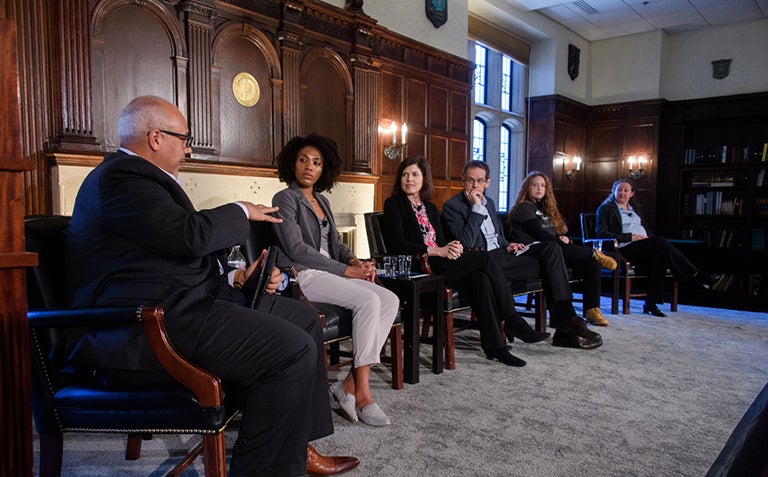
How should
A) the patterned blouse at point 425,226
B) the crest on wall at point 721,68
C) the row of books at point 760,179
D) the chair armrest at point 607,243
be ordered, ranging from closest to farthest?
the patterned blouse at point 425,226
the chair armrest at point 607,243
the row of books at point 760,179
the crest on wall at point 721,68

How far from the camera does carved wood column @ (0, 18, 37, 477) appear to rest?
3.47ft

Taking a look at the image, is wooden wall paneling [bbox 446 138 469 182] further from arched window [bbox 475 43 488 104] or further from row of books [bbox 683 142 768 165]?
row of books [bbox 683 142 768 165]

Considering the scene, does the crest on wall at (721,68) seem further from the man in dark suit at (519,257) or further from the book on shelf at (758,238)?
the man in dark suit at (519,257)

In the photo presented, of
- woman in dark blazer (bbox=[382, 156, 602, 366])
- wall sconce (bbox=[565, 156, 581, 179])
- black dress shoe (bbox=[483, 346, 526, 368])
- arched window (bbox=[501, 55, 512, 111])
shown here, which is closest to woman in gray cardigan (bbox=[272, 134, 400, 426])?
woman in dark blazer (bbox=[382, 156, 602, 366])

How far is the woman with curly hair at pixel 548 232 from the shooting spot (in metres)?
4.09

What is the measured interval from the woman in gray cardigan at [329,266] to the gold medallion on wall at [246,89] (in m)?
1.79

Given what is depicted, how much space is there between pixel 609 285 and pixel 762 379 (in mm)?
3337

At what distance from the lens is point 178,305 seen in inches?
56.3

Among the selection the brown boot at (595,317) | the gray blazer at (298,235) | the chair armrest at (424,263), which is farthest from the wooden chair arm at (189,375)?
the brown boot at (595,317)

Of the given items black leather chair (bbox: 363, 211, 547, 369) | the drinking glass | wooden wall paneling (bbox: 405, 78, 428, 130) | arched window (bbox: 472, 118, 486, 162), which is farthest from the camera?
arched window (bbox: 472, 118, 486, 162)

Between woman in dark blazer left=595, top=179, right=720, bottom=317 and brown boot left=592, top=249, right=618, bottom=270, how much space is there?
22.3 inches

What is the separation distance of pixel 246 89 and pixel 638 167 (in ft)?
22.2

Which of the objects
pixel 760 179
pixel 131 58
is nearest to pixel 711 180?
pixel 760 179

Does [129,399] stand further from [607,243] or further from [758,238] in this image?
[758,238]
